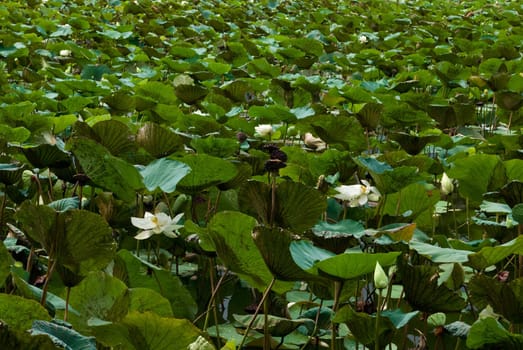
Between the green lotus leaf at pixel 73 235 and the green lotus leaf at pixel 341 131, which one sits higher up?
the green lotus leaf at pixel 73 235

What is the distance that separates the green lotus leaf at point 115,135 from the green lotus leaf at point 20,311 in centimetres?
84

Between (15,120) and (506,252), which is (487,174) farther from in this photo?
(15,120)

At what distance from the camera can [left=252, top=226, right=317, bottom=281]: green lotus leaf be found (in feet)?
3.66

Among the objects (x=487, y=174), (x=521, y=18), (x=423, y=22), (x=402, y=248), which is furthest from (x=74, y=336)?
(x=521, y=18)

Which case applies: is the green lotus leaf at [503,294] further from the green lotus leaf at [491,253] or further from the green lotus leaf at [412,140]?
the green lotus leaf at [412,140]

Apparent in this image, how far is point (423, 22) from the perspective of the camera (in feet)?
20.9

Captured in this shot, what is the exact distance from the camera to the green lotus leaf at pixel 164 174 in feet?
4.78

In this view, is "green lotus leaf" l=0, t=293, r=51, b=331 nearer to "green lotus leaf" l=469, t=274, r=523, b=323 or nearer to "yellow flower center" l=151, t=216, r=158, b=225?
"yellow flower center" l=151, t=216, r=158, b=225

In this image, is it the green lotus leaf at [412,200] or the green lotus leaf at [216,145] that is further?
the green lotus leaf at [216,145]

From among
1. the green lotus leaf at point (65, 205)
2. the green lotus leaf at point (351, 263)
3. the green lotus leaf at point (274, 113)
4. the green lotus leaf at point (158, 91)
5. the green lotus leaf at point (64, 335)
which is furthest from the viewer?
the green lotus leaf at point (158, 91)

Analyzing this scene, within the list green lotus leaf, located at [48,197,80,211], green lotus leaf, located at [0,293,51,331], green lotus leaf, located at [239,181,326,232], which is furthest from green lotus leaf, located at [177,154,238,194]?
green lotus leaf, located at [0,293,51,331]

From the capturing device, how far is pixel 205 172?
1562mm

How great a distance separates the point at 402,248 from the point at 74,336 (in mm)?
644

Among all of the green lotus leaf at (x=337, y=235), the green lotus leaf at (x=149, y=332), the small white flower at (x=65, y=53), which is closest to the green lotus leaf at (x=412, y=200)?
the green lotus leaf at (x=337, y=235)
